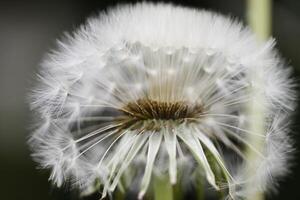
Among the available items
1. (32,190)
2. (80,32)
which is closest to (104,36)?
(80,32)

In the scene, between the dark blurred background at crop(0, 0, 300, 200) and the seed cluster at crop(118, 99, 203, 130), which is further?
the dark blurred background at crop(0, 0, 300, 200)

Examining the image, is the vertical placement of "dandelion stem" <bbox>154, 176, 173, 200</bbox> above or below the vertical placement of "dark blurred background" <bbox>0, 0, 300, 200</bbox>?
below

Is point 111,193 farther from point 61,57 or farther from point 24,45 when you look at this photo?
point 24,45

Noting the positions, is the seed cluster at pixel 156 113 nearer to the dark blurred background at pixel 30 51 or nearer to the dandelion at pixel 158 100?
the dandelion at pixel 158 100

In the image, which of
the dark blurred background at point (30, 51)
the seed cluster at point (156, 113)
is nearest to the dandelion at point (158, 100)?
the seed cluster at point (156, 113)

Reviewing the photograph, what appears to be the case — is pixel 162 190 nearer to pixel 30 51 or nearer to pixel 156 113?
pixel 156 113

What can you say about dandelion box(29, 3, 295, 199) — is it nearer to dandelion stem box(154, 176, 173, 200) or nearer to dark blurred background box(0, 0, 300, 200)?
dandelion stem box(154, 176, 173, 200)

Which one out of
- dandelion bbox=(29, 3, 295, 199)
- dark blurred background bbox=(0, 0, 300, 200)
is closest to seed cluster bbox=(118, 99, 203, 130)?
dandelion bbox=(29, 3, 295, 199)

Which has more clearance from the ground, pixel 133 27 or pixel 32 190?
pixel 133 27
